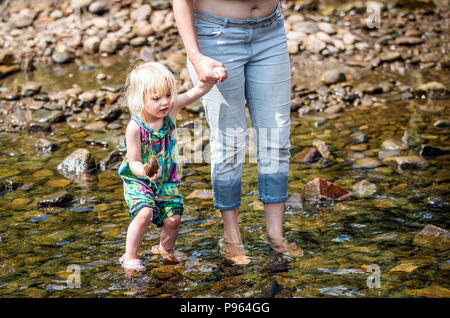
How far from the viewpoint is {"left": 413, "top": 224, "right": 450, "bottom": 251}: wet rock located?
3641 millimetres

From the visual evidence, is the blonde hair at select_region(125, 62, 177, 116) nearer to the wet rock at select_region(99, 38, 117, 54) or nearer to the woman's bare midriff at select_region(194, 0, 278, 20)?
the woman's bare midriff at select_region(194, 0, 278, 20)

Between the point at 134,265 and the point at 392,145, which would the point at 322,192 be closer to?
the point at 392,145

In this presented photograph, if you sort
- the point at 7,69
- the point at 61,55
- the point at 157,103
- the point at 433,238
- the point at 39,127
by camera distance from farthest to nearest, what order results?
the point at 61,55 < the point at 7,69 < the point at 39,127 < the point at 433,238 < the point at 157,103

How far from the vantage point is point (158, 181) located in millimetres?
3506

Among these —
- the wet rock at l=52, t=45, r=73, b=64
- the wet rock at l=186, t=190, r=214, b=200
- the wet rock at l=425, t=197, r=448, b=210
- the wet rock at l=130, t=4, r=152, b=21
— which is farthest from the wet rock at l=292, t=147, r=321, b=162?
the wet rock at l=130, t=4, r=152, b=21

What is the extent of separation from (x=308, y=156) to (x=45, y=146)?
9.06 feet

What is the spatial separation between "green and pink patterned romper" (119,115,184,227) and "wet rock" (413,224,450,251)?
1.55 m

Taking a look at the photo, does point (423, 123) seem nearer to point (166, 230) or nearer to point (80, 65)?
point (166, 230)

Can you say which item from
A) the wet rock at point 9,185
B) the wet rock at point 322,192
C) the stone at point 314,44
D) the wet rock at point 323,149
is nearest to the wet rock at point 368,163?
the wet rock at point 323,149

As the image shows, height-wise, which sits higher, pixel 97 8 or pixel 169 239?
pixel 97 8

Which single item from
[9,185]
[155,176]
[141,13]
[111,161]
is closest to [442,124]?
[111,161]

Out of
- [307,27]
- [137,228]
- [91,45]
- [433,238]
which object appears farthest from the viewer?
[91,45]
